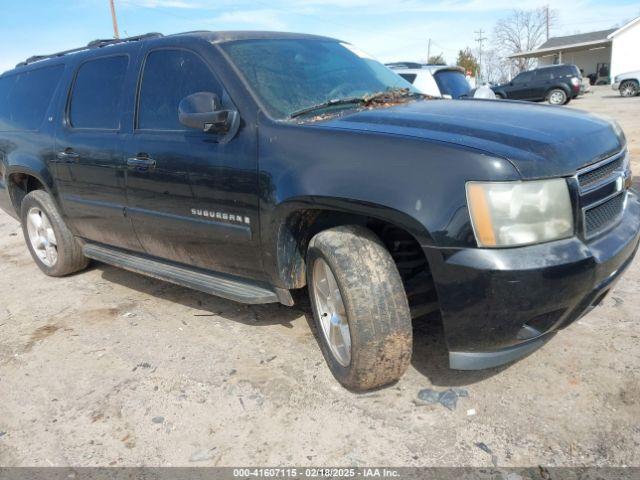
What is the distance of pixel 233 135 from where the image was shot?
2938 mm

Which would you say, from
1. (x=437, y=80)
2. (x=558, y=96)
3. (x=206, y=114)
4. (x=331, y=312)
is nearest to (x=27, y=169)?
(x=206, y=114)

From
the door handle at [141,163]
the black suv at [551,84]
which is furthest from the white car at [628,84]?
the door handle at [141,163]

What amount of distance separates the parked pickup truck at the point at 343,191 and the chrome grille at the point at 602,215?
0.01 meters

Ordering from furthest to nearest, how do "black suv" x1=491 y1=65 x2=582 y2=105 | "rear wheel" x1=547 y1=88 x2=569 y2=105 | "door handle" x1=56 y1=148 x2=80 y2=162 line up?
"rear wheel" x1=547 y1=88 x2=569 y2=105 < "black suv" x1=491 y1=65 x2=582 y2=105 < "door handle" x1=56 y1=148 x2=80 y2=162

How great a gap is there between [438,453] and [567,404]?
28.2 inches

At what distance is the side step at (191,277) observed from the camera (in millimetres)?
3105

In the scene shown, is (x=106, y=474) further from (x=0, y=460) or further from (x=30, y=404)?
(x=30, y=404)

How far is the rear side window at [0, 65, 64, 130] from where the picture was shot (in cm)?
458

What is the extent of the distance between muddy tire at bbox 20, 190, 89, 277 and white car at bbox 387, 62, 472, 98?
6.18 m

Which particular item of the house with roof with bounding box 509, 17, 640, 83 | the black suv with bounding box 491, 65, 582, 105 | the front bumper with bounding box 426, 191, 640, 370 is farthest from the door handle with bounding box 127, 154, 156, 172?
the house with roof with bounding box 509, 17, 640, 83

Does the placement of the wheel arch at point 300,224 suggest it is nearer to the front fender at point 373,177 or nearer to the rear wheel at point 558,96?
the front fender at point 373,177

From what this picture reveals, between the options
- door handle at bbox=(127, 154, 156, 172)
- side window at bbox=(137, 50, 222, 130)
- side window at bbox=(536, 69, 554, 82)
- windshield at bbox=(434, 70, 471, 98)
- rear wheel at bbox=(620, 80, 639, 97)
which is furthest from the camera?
rear wheel at bbox=(620, 80, 639, 97)

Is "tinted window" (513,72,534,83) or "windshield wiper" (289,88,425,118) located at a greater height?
"windshield wiper" (289,88,425,118)

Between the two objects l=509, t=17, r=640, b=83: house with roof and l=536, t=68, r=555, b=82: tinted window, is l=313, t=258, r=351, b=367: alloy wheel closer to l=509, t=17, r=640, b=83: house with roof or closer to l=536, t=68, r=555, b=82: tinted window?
l=536, t=68, r=555, b=82: tinted window
